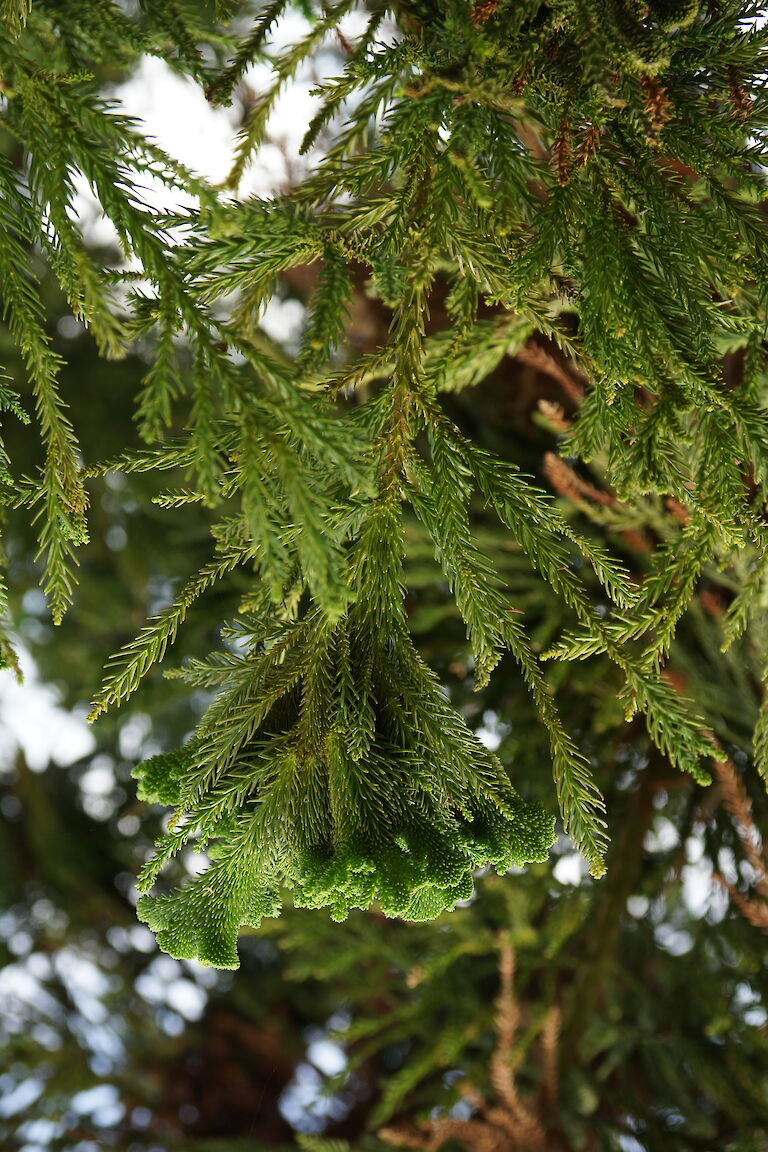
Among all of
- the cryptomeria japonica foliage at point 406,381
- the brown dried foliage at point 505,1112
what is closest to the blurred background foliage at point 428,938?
the brown dried foliage at point 505,1112

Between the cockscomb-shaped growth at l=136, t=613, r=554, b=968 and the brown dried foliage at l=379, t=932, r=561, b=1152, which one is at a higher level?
the cockscomb-shaped growth at l=136, t=613, r=554, b=968

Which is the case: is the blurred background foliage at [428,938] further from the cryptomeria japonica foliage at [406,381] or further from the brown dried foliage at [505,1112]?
the cryptomeria japonica foliage at [406,381]

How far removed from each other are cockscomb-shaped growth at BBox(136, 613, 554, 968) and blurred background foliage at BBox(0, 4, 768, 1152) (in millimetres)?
973

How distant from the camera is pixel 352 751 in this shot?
1047mm

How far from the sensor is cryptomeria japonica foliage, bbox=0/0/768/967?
100 cm

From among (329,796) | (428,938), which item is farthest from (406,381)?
(428,938)

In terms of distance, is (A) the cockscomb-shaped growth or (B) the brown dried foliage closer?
(A) the cockscomb-shaped growth

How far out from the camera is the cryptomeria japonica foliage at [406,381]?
3.30ft

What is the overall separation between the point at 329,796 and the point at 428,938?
203 cm

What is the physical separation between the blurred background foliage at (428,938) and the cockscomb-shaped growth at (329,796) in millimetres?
973

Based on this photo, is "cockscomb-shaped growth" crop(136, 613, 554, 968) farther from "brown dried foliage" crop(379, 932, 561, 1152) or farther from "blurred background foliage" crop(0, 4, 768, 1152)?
"brown dried foliage" crop(379, 932, 561, 1152)

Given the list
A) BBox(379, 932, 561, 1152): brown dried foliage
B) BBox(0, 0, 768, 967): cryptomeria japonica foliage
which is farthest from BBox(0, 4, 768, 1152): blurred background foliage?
BBox(0, 0, 768, 967): cryptomeria japonica foliage

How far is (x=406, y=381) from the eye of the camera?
115cm

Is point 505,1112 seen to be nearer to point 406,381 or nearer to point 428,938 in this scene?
point 428,938
